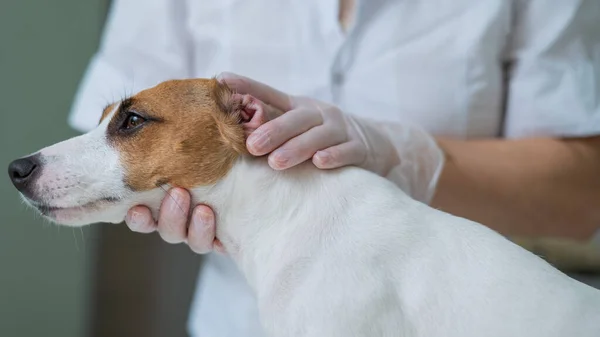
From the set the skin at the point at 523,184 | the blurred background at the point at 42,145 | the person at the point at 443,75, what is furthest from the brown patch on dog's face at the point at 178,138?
the blurred background at the point at 42,145

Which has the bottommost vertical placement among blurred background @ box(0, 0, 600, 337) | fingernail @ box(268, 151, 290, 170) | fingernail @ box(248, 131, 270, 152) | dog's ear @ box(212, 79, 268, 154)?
blurred background @ box(0, 0, 600, 337)

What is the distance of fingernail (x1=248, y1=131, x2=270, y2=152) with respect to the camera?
3.09 ft

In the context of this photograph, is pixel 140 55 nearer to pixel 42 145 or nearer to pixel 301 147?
pixel 301 147

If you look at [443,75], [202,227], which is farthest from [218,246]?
[443,75]

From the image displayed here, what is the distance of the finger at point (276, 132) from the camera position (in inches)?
37.2

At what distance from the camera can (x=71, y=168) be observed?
96cm

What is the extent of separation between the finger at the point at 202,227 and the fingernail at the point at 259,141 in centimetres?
12

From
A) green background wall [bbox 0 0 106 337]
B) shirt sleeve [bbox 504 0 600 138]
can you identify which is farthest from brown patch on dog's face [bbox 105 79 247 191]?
green background wall [bbox 0 0 106 337]

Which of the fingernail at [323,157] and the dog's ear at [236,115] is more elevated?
the dog's ear at [236,115]

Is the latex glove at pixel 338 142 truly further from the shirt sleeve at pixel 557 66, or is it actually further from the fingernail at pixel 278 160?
the shirt sleeve at pixel 557 66

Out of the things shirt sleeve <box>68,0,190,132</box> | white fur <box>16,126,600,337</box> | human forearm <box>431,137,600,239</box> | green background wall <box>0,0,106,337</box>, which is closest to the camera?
white fur <box>16,126,600,337</box>

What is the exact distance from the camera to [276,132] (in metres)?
0.95

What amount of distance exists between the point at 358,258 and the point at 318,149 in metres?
0.18

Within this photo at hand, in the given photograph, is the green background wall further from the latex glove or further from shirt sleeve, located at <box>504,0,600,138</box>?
shirt sleeve, located at <box>504,0,600,138</box>
